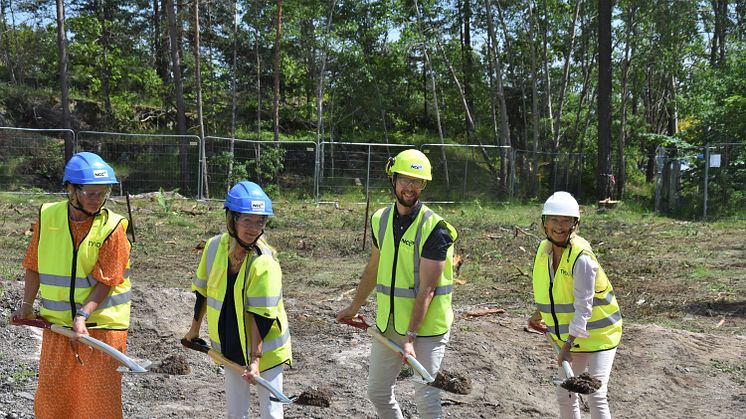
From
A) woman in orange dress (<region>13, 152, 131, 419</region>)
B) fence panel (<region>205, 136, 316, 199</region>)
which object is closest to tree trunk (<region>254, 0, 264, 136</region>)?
fence panel (<region>205, 136, 316, 199</region>)

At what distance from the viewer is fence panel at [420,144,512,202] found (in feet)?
85.3

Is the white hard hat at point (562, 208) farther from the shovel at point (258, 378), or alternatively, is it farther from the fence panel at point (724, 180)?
the fence panel at point (724, 180)

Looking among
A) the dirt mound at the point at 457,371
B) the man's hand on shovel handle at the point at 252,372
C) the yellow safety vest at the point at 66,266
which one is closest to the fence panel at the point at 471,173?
the dirt mound at the point at 457,371

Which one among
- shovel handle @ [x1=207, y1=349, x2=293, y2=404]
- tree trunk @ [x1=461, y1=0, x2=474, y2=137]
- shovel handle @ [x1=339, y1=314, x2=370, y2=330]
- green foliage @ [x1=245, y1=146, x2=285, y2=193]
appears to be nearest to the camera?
shovel handle @ [x1=207, y1=349, x2=293, y2=404]

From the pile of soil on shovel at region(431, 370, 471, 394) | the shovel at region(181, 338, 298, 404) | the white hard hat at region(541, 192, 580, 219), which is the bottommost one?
the pile of soil on shovel at region(431, 370, 471, 394)

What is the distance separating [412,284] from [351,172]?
19920 mm

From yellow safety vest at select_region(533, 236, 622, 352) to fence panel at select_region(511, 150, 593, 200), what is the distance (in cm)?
2195

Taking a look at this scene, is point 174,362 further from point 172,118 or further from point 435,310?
point 172,118

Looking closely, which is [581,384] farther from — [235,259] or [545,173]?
[545,173]

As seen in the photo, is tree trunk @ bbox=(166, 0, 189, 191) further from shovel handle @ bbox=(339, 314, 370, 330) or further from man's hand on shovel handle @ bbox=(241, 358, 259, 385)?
man's hand on shovel handle @ bbox=(241, 358, 259, 385)

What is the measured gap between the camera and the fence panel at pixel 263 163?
23.1 metres

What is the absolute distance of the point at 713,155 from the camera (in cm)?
2216

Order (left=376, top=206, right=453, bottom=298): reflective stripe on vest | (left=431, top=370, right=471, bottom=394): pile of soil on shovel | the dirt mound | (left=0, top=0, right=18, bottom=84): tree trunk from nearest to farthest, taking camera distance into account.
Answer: (left=376, top=206, right=453, bottom=298): reflective stripe on vest → (left=431, top=370, right=471, bottom=394): pile of soil on shovel → the dirt mound → (left=0, top=0, right=18, bottom=84): tree trunk

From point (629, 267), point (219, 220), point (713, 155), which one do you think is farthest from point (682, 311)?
point (713, 155)
